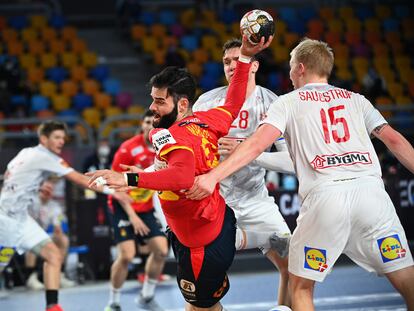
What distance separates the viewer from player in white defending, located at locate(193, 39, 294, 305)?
6.94m

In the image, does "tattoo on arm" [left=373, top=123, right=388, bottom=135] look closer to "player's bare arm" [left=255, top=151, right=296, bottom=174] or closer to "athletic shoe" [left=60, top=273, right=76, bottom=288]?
"player's bare arm" [left=255, top=151, right=296, bottom=174]

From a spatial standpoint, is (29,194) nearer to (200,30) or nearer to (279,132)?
(279,132)

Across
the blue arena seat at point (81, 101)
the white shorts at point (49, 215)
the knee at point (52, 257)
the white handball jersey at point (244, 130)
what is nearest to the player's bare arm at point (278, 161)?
the white handball jersey at point (244, 130)

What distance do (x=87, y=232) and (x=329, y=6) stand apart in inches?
527

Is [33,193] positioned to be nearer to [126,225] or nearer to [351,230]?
[126,225]

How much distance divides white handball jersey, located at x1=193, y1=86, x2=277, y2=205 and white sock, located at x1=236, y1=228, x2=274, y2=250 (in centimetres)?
30

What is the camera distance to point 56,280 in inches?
324

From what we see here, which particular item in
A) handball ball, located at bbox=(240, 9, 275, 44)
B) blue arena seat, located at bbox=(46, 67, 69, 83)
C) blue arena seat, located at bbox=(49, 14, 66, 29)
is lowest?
handball ball, located at bbox=(240, 9, 275, 44)


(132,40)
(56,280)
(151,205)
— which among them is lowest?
(56,280)

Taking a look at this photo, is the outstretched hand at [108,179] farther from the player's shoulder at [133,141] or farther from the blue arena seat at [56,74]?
the blue arena seat at [56,74]

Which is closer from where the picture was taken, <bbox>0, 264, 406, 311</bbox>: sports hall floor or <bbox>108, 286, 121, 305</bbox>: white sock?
<bbox>0, 264, 406, 311</bbox>: sports hall floor

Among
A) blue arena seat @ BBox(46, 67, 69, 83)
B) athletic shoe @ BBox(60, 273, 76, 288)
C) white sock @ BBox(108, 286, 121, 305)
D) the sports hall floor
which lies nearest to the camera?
the sports hall floor

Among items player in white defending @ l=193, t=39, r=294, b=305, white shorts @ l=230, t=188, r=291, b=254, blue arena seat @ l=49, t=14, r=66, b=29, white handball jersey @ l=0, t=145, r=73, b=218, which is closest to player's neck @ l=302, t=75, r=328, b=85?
player in white defending @ l=193, t=39, r=294, b=305

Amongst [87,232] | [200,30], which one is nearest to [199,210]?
[87,232]
